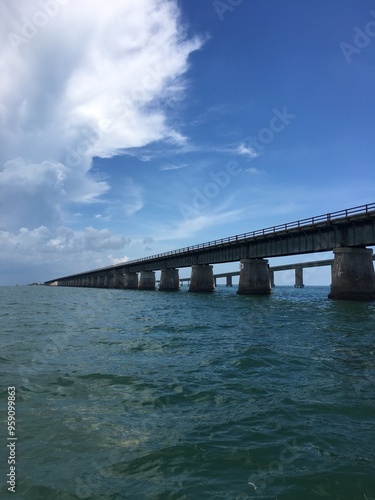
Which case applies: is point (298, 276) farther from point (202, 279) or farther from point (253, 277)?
point (253, 277)

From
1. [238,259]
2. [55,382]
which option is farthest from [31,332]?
[238,259]

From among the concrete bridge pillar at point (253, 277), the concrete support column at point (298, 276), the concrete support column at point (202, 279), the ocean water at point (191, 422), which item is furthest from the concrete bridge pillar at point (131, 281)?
the ocean water at point (191, 422)

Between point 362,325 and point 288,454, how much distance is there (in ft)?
57.8

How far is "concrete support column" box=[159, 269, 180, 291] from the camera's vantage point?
89875 mm

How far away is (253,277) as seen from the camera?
59.2 meters

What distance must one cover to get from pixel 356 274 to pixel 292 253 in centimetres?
1097

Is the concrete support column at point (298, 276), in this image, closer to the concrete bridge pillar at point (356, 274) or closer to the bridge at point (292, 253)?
the bridge at point (292, 253)

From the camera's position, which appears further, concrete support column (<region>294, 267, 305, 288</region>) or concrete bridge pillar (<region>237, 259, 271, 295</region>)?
concrete support column (<region>294, 267, 305, 288</region>)

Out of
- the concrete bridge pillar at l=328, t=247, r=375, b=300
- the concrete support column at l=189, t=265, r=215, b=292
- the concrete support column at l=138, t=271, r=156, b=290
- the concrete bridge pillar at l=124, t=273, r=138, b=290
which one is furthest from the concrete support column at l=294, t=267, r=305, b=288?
the concrete bridge pillar at l=328, t=247, r=375, b=300

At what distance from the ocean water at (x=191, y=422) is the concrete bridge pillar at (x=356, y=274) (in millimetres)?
28719

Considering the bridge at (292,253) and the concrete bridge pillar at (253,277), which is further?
the concrete bridge pillar at (253,277)

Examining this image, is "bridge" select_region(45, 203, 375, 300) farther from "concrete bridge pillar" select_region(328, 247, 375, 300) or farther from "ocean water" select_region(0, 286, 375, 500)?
"ocean water" select_region(0, 286, 375, 500)

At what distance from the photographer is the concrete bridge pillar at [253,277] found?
194 feet

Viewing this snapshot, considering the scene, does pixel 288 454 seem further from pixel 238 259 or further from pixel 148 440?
pixel 238 259
